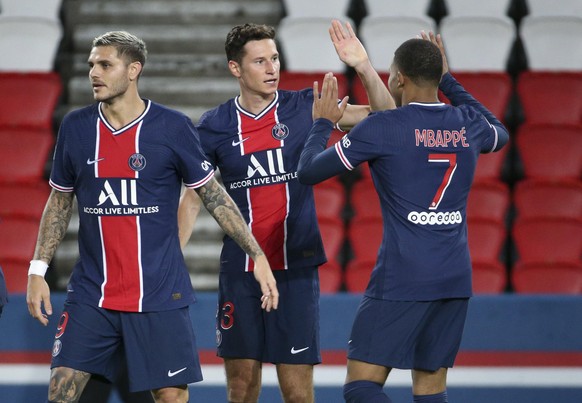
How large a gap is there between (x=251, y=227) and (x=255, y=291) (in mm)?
281

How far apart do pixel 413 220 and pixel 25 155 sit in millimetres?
3759

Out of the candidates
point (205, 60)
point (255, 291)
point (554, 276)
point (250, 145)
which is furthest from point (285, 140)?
point (205, 60)

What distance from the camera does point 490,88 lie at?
724 cm

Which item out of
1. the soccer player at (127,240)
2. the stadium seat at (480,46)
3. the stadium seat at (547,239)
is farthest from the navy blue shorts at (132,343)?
the stadium seat at (480,46)

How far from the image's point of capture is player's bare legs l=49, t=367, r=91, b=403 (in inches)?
157

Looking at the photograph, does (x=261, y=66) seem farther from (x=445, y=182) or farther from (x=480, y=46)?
(x=480, y=46)

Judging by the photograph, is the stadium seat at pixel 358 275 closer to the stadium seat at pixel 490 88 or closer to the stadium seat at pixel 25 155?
the stadium seat at pixel 490 88

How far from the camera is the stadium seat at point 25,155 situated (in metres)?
7.03

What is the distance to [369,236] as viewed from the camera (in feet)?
21.4

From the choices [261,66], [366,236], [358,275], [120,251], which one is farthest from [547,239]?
[120,251]

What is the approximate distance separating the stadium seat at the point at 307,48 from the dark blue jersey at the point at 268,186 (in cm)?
294

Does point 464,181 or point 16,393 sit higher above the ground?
point 464,181

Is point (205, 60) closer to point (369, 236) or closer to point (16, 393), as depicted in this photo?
point (369, 236)

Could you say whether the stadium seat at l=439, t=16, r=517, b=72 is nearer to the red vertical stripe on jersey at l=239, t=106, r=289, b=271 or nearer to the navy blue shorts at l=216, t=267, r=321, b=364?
the red vertical stripe on jersey at l=239, t=106, r=289, b=271
